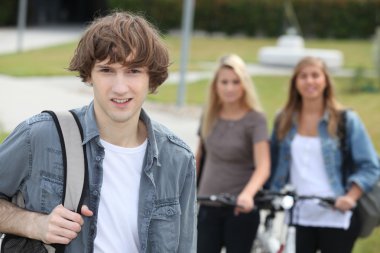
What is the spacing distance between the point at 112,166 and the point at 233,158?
7.18ft

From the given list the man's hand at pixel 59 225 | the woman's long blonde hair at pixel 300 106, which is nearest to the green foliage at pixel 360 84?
the woman's long blonde hair at pixel 300 106

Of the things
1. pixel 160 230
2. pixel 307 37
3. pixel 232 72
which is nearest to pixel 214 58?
pixel 307 37

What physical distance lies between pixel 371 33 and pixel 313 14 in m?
2.59

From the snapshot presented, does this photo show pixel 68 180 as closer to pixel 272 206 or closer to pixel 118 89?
pixel 118 89

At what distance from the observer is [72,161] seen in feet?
7.77

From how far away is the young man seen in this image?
234 centimetres

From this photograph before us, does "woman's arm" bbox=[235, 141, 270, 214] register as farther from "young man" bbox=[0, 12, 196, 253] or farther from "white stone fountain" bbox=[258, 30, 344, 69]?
"white stone fountain" bbox=[258, 30, 344, 69]

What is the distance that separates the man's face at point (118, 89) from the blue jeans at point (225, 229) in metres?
2.20

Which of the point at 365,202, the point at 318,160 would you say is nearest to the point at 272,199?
the point at 318,160

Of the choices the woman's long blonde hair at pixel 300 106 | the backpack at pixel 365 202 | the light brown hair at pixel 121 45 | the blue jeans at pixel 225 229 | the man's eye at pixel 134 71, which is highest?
the light brown hair at pixel 121 45

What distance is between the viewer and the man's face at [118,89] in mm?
2424

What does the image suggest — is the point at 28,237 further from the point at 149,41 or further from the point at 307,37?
the point at 307,37

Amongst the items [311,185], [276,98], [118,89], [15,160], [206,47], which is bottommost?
[276,98]

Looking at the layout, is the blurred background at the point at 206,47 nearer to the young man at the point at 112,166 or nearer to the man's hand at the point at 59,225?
the young man at the point at 112,166
